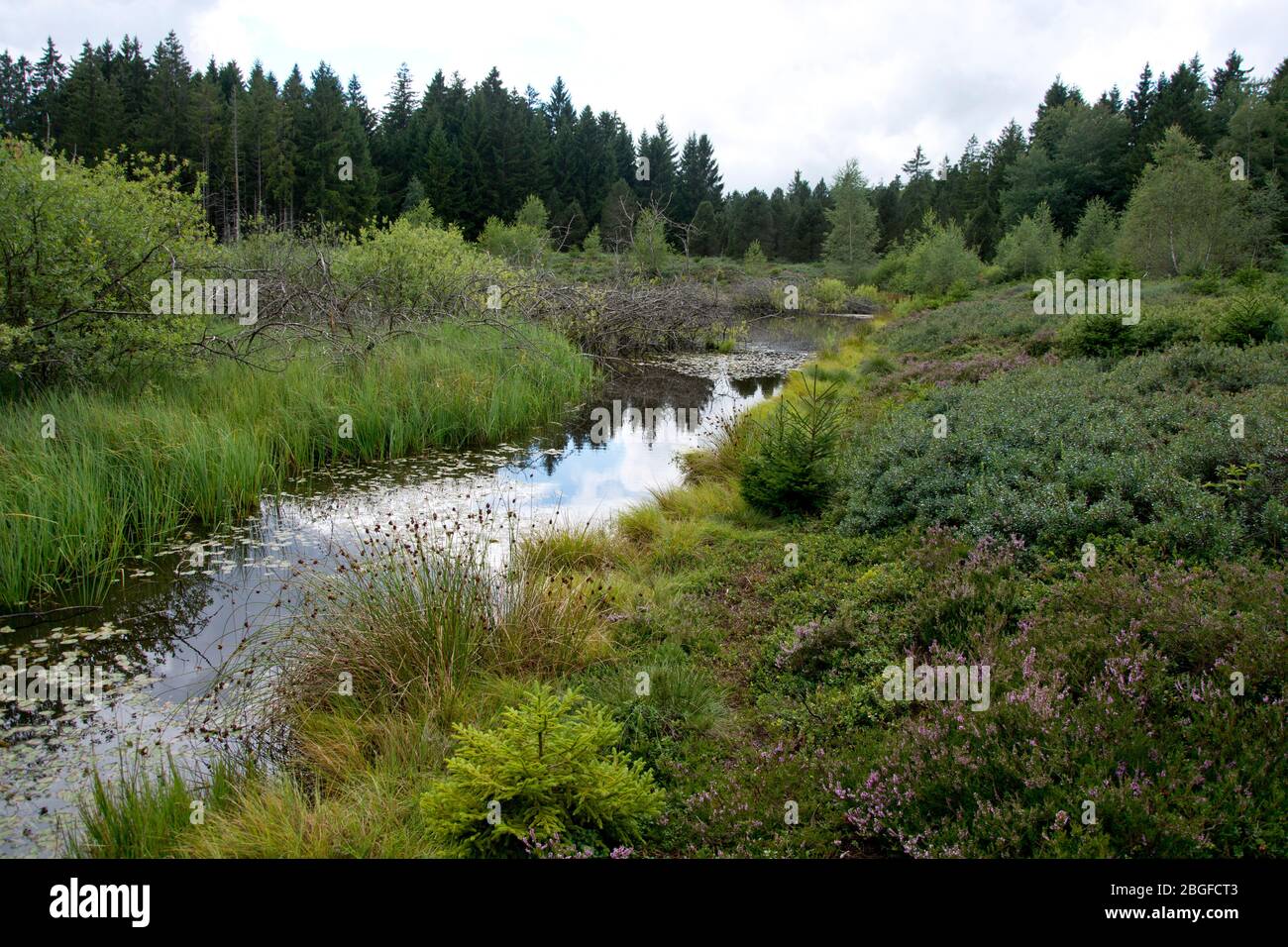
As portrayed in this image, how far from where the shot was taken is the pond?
4281 millimetres

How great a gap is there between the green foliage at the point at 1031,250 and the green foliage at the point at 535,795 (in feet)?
144

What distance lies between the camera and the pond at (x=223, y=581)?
4281 millimetres

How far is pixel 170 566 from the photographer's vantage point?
7.11 meters

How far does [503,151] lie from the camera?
71688mm

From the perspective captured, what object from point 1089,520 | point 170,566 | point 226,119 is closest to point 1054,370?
point 1089,520

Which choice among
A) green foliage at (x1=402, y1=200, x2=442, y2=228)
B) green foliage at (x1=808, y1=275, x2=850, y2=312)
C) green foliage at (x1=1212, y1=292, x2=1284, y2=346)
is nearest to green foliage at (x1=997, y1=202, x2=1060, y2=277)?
green foliage at (x1=808, y1=275, x2=850, y2=312)

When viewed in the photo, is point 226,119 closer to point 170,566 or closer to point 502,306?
point 502,306

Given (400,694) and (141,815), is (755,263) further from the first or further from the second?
(141,815)

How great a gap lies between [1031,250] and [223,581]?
4512 cm

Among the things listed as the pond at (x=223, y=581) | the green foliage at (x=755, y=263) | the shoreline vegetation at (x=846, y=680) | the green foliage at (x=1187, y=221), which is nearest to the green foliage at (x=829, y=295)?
the green foliage at (x=755, y=263)

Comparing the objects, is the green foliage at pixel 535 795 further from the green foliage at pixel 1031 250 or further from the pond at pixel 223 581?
the green foliage at pixel 1031 250

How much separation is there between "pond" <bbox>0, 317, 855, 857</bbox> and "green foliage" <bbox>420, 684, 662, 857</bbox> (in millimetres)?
1936

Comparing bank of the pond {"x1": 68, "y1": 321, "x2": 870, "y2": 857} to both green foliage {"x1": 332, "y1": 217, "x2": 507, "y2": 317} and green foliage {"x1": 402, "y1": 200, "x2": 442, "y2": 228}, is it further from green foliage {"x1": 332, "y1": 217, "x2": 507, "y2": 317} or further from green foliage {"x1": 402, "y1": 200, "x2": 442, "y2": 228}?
green foliage {"x1": 402, "y1": 200, "x2": 442, "y2": 228}

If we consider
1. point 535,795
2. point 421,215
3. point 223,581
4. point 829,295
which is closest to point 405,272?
point 223,581
